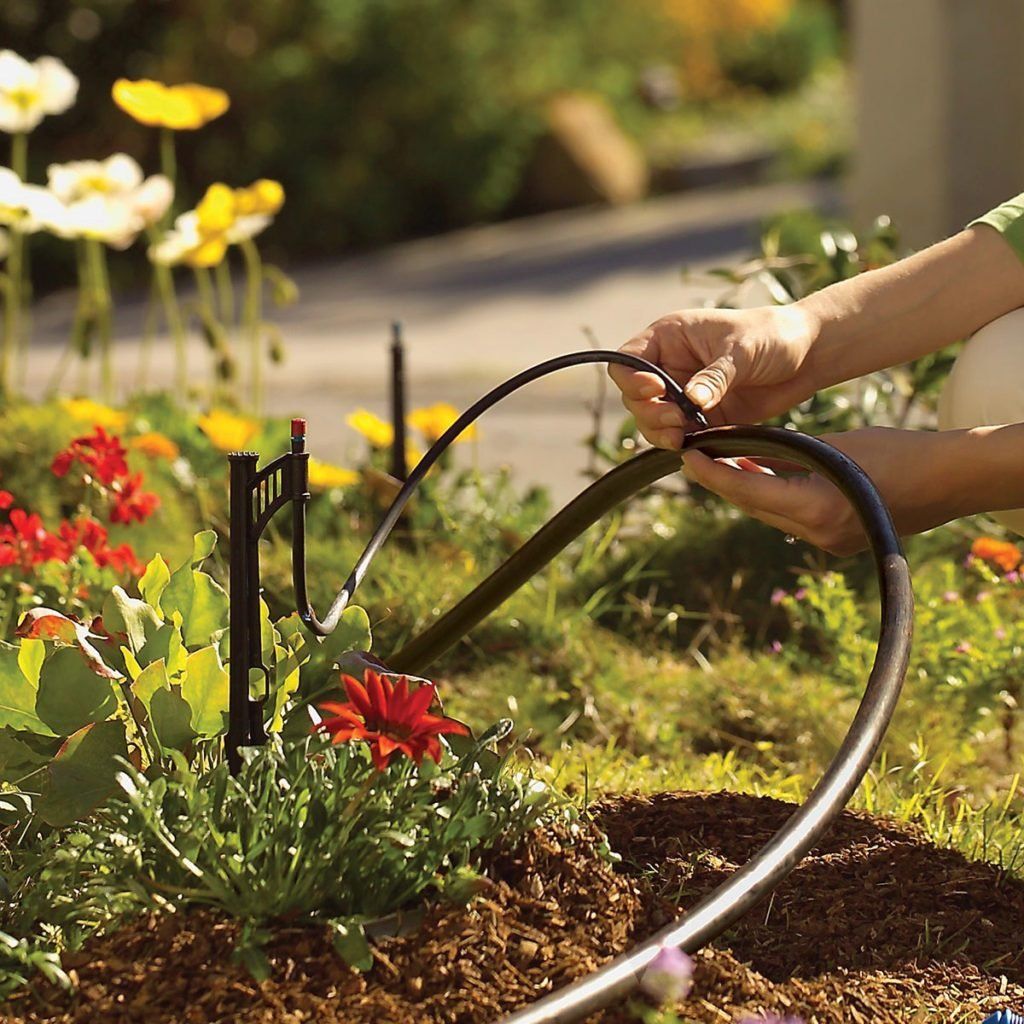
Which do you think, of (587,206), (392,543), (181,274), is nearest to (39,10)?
(181,274)

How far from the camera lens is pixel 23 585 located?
8.89 ft

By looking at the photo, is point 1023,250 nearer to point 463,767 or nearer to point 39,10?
point 463,767

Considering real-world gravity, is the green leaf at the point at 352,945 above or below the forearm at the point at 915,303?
below

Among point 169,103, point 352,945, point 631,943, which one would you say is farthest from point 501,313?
point 352,945

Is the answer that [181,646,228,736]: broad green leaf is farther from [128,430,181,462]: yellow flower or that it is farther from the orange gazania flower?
[128,430,181,462]: yellow flower

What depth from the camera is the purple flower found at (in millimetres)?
1238

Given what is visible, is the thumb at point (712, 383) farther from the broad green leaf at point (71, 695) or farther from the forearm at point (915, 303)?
the broad green leaf at point (71, 695)

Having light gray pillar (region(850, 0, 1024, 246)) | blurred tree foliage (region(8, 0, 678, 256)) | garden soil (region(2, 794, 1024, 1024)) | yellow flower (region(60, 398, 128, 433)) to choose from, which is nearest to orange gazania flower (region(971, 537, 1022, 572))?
garden soil (region(2, 794, 1024, 1024))

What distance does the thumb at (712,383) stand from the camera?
73.9 inches

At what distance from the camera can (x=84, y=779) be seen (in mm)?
1770

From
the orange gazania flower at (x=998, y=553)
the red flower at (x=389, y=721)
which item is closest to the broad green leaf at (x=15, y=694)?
the red flower at (x=389, y=721)

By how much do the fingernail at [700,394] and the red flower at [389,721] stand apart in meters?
0.51

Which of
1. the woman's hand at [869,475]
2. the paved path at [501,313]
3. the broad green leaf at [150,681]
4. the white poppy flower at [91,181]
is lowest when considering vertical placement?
the paved path at [501,313]

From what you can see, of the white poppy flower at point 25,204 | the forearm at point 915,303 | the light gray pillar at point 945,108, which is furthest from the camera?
the light gray pillar at point 945,108
